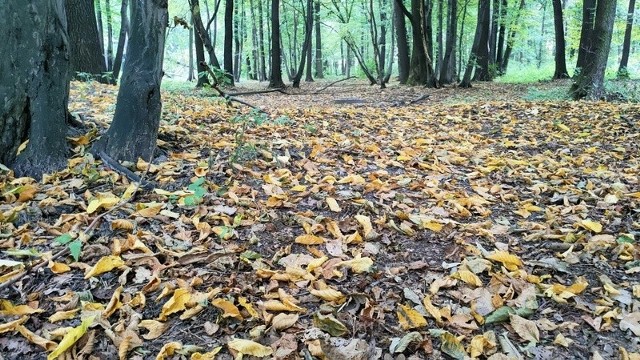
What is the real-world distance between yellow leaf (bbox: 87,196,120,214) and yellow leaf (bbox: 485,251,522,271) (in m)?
2.22

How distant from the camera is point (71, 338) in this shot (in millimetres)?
1735

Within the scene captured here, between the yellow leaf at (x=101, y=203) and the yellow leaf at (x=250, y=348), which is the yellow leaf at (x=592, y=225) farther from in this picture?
the yellow leaf at (x=101, y=203)

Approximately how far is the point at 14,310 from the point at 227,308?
3.04ft

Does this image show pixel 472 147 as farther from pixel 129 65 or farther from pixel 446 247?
pixel 129 65

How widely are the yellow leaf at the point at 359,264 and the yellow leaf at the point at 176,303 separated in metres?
0.77

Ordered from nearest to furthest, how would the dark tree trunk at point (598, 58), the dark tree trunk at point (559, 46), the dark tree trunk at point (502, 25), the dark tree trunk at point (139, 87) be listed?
the dark tree trunk at point (139, 87), the dark tree trunk at point (598, 58), the dark tree trunk at point (559, 46), the dark tree trunk at point (502, 25)

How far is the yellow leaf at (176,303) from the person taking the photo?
6.35 ft

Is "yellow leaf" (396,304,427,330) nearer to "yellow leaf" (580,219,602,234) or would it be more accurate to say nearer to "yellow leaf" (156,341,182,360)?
"yellow leaf" (156,341,182,360)

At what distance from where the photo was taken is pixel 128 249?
236 cm

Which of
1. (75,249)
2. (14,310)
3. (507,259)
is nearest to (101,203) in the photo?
(75,249)

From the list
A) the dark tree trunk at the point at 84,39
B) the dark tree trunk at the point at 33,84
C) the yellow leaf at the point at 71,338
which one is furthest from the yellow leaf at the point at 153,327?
the dark tree trunk at the point at 84,39

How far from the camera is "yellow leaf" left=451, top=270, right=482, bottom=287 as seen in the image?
2211 mm

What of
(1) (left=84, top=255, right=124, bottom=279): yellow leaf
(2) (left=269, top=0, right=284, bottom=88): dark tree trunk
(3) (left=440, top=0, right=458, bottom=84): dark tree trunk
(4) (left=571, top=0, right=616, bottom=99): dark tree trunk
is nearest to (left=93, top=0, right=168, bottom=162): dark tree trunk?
(1) (left=84, top=255, right=124, bottom=279): yellow leaf

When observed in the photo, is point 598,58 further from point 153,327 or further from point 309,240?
point 153,327
